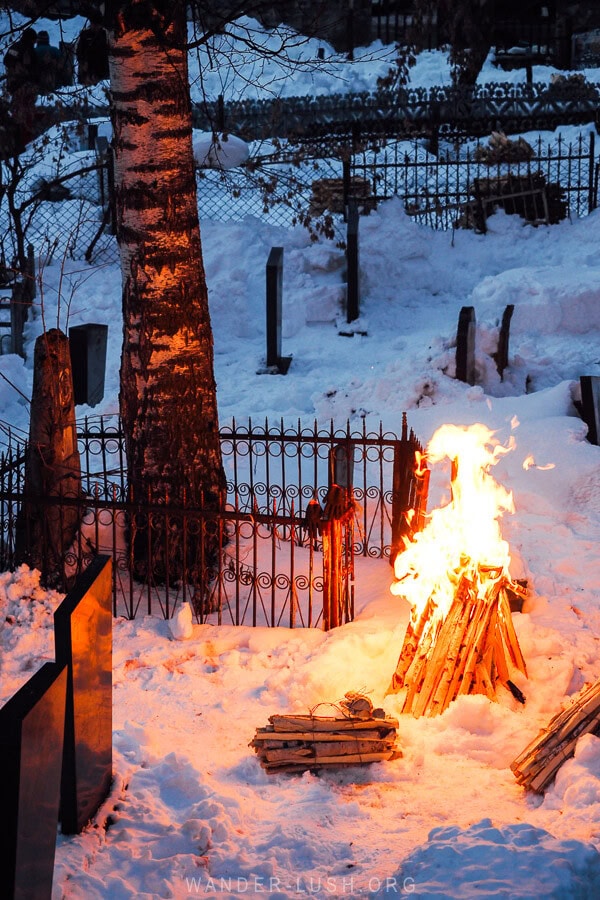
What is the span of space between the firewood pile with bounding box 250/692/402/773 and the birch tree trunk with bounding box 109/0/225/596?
2.05 metres

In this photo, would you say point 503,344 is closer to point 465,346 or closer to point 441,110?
point 465,346

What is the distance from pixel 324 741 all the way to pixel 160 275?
144 inches

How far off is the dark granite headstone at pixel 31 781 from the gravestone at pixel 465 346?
8.55m

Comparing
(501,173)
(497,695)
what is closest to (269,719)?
(497,695)

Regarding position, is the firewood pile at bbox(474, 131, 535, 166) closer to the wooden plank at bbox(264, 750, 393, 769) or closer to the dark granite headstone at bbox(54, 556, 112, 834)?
the wooden plank at bbox(264, 750, 393, 769)

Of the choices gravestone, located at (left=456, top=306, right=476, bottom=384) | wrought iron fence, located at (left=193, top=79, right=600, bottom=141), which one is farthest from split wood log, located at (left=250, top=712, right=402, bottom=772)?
wrought iron fence, located at (left=193, top=79, right=600, bottom=141)

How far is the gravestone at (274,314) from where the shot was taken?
13461 millimetres

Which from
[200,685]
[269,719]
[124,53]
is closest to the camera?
[269,719]

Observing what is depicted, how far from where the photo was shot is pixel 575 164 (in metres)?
21.9

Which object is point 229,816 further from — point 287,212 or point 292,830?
point 287,212

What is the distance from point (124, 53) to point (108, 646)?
4.34m

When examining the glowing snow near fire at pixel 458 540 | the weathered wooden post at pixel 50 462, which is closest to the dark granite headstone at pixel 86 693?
the glowing snow near fire at pixel 458 540

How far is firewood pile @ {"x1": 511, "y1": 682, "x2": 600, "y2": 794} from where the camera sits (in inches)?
191

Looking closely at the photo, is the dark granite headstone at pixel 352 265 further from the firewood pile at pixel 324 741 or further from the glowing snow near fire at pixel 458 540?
the firewood pile at pixel 324 741
